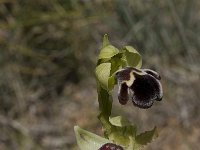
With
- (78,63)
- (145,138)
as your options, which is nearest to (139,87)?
(145,138)

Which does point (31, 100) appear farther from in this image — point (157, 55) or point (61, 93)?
point (157, 55)

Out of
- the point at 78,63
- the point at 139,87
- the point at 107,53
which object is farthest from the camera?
the point at 78,63

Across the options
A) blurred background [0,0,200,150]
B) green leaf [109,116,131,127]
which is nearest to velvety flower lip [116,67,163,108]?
green leaf [109,116,131,127]

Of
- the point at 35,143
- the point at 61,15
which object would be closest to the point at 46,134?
the point at 35,143

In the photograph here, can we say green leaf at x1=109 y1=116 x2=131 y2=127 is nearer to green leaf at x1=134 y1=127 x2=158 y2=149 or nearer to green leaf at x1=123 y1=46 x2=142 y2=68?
green leaf at x1=134 y1=127 x2=158 y2=149

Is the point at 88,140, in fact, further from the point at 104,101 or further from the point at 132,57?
the point at 132,57

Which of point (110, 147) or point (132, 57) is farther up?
point (132, 57)

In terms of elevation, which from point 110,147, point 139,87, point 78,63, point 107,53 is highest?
point 78,63
